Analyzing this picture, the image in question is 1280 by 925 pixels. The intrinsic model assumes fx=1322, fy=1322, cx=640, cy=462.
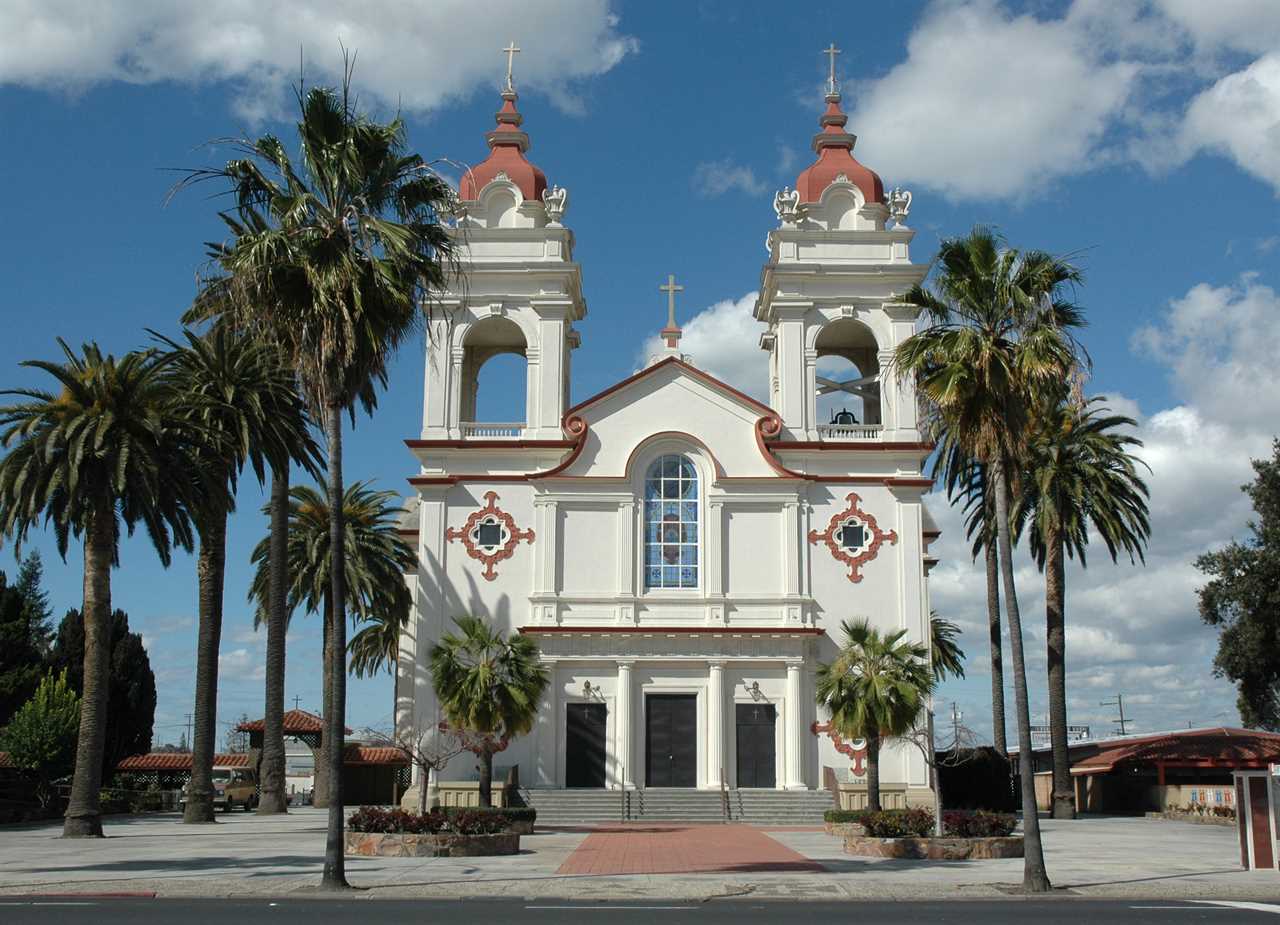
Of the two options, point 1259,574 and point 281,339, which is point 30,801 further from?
point 1259,574

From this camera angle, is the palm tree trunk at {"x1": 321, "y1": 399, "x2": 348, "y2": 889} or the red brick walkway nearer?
the palm tree trunk at {"x1": 321, "y1": 399, "x2": 348, "y2": 889}

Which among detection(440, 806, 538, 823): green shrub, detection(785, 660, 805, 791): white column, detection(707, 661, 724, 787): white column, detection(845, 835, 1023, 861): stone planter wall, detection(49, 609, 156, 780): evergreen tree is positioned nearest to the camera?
detection(845, 835, 1023, 861): stone planter wall

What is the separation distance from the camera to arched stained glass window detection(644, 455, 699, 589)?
42.7m

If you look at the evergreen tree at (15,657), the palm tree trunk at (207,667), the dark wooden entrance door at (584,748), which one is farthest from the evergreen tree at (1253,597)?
the evergreen tree at (15,657)

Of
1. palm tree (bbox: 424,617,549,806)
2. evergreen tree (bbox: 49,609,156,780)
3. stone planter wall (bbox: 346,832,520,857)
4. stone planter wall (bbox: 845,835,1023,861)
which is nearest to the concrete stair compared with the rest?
palm tree (bbox: 424,617,549,806)

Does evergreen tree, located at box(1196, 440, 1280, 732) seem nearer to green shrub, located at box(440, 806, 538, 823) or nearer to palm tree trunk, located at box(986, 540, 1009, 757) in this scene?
palm tree trunk, located at box(986, 540, 1009, 757)

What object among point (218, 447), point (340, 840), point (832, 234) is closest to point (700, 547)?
point (832, 234)

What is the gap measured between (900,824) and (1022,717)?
5.29m

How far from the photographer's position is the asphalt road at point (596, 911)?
54.3 ft

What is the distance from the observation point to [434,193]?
22.7 meters

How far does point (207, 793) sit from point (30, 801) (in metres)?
9.71

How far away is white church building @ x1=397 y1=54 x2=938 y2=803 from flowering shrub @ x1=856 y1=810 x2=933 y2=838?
12565mm

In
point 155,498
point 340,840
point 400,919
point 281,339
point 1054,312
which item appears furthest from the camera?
point 155,498

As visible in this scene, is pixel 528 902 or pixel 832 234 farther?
pixel 832 234
